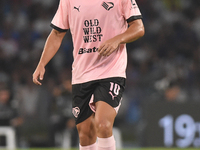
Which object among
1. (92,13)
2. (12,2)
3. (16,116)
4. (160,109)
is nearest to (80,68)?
(92,13)

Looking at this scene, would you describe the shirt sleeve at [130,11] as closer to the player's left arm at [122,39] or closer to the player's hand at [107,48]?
the player's left arm at [122,39]

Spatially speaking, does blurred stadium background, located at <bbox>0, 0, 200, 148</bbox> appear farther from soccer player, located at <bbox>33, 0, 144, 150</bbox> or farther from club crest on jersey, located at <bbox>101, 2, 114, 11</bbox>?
club crest on jersey, located at <bbox>101, 2, 114, 11</bbox>

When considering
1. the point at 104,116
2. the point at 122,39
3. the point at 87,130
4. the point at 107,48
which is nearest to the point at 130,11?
the point at 122,39

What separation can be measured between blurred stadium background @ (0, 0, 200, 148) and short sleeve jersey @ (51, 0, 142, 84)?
434 cm

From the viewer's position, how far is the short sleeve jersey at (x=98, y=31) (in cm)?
404

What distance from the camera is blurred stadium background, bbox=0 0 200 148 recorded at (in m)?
8.28

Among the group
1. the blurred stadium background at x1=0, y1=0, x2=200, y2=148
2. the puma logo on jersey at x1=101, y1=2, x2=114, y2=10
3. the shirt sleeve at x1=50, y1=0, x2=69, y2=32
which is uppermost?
the puma logo on jersey at x1=101, y1=2, x2=114, y2=10

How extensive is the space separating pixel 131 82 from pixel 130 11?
6.38 m

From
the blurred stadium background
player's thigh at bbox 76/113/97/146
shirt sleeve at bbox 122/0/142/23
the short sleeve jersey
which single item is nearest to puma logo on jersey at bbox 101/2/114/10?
the short sleeve jersey

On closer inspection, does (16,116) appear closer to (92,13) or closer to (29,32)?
(29,32)

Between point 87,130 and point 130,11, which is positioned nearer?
point 130,11

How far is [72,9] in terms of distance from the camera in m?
4.22

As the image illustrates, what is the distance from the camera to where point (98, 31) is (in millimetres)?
4082

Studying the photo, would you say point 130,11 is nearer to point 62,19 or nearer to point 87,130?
point 62,19
